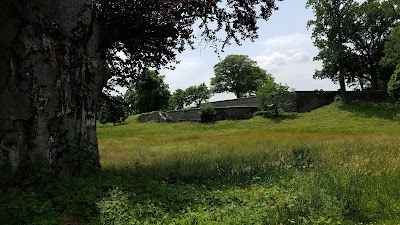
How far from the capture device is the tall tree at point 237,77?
7838 cm

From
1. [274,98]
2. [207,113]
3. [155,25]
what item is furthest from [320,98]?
[155,25]

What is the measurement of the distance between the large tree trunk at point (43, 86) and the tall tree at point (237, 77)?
2843 inches

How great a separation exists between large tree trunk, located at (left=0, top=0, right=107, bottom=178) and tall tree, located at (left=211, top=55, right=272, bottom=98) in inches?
2843

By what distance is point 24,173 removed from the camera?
577cm

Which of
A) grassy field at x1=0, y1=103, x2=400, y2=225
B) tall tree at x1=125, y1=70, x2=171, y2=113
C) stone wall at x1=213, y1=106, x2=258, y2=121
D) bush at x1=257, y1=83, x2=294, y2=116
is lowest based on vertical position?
grassy field at x1=0, y1=103, x2=400, y2=225

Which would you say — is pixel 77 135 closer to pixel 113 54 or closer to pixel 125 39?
pixel 125 39

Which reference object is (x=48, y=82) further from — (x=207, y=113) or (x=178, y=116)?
(x=178, y=116)

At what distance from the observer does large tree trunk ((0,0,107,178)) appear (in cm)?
591

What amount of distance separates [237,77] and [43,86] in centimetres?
7404

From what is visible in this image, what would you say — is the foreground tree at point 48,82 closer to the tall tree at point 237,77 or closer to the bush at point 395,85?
the bush at point 395,85

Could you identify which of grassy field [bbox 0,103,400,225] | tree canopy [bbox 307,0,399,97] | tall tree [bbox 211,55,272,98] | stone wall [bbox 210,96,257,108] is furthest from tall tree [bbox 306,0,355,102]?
→ grassy field [bbox 0,103,400,225]

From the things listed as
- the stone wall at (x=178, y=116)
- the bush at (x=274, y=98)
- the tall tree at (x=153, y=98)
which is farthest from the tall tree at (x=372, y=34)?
the tall tree at (x=153, y=98)

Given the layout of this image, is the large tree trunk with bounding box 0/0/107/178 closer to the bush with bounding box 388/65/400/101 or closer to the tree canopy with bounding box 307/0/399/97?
the bush with bounding box 388/65/400/101

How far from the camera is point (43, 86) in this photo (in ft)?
19.8
